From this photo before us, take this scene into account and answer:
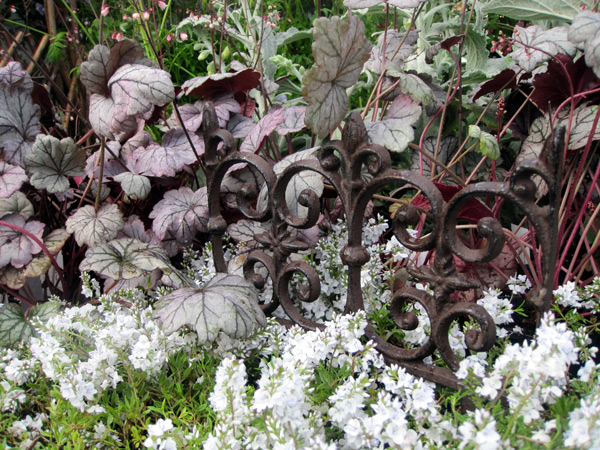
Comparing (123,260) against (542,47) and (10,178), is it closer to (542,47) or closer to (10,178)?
(10,178)

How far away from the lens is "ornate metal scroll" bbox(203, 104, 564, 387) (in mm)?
833

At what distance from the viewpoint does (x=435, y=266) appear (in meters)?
0.98

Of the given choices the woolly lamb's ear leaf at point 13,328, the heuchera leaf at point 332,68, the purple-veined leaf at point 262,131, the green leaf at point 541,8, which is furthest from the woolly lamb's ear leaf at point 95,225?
the green leaf at point 541,8

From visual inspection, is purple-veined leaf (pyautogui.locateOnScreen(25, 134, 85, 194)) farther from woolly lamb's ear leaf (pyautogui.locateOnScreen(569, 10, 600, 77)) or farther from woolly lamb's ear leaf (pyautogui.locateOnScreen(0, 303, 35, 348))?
woolly lamb's ear leaf (pyautogui.locateOnScreen(569, 10, 600, 77))

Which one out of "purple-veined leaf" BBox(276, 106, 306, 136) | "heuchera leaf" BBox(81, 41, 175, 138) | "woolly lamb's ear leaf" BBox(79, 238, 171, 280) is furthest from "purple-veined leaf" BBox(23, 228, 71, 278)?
"purple-veined leaf" BBox(276, 106, 306, 136)

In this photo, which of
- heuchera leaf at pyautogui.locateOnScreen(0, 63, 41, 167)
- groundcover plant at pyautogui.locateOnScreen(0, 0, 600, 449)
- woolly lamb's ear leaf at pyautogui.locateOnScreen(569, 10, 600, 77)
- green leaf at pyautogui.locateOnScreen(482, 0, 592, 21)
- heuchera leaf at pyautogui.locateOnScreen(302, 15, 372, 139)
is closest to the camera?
groundcover plant at pyautogui.locateOnScreen(0, 0, 600, 449)

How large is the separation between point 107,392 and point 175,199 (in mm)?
601

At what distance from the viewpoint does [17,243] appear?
1.46 m

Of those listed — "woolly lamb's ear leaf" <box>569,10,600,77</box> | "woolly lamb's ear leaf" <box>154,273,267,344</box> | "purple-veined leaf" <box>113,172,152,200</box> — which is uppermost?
"woolly lamb's ear leaf" <box>569,10,600,77</box>

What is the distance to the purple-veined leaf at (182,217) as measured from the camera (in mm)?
1460

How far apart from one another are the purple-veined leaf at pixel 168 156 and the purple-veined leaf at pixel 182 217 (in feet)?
0.31

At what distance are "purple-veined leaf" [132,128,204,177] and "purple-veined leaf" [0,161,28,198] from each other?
1.07ft

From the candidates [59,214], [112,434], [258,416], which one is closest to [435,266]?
[258,416]

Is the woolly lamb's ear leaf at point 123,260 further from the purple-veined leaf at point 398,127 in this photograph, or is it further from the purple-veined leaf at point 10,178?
the purple-veined leaf at point 398,127
